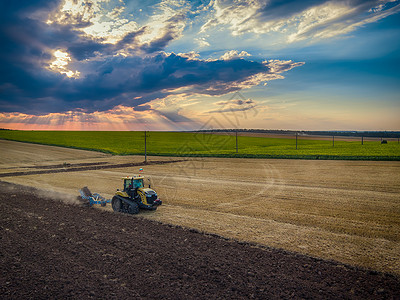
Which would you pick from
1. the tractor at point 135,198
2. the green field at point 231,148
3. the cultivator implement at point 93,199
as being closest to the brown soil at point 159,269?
the tractor at point 135,198

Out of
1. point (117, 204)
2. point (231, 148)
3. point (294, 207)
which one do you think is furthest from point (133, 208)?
point (231, 148)

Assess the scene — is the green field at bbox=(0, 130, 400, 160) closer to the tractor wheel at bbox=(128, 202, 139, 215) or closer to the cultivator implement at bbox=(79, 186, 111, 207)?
the cultivator implement at bbox=(79, 186, 111, 207)

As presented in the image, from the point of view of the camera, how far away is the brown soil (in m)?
7.08

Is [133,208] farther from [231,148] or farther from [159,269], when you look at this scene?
[231,148]

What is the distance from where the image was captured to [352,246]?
1019cm

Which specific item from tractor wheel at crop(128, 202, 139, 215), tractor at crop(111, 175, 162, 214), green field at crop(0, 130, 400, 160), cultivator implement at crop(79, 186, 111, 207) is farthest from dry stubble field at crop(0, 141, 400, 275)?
green field at crop(0, 130, 400, 160)

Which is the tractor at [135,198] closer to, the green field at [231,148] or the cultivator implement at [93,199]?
the cultivator implement at [93,199]

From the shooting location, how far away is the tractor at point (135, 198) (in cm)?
1410

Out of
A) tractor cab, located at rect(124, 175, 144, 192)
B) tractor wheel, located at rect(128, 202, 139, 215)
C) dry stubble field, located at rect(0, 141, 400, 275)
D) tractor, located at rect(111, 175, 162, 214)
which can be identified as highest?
tractor cab, located at rect(124, 175, 144, 192)

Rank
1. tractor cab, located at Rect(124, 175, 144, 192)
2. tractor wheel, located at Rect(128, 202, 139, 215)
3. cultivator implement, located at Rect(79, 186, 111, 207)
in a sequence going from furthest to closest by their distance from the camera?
cultivator implement, located at Rect(79, 186, 111, 207) < tractor cab, located at Rect(124, 175, 144, 192) < tractor wheel, located at Rect(128, 202, 139, 215)

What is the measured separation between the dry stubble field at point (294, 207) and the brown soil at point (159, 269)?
1261 mm

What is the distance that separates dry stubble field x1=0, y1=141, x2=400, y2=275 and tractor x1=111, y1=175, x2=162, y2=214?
25.6 inches

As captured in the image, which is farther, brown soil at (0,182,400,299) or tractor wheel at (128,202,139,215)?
tractor wheel at (128,202,139,215)

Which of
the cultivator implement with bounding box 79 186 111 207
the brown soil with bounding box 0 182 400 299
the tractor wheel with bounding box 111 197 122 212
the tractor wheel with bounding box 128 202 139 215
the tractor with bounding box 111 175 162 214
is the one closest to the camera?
the brown soil with bounding box 0 182 400 299
